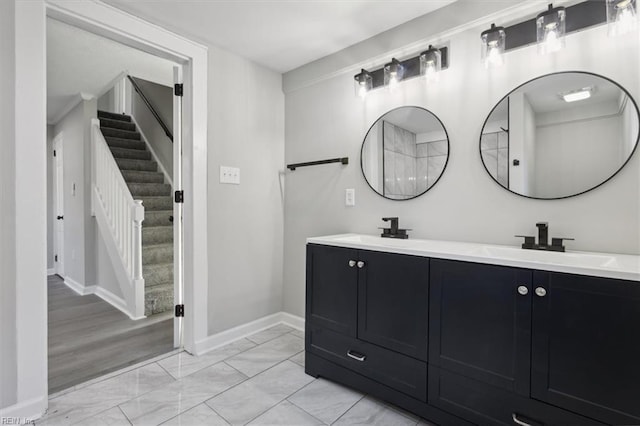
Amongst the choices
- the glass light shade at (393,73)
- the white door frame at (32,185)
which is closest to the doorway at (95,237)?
the white door frame at (32,185)

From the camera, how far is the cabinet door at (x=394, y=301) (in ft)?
5.04

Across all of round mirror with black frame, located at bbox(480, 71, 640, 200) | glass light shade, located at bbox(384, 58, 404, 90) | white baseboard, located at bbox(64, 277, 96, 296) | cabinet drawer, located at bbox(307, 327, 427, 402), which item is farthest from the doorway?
round mirror with black frame, located at bbox(480, 71, 640, 200)

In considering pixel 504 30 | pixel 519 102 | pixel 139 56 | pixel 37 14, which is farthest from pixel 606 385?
pixel 139 56

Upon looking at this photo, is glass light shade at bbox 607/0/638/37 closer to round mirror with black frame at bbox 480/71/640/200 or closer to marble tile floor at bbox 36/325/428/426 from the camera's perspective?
round mirror with black frame at bbox 480/71/640/200

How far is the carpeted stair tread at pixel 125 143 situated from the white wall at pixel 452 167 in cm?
333

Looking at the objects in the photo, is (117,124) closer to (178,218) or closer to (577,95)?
(178,218)

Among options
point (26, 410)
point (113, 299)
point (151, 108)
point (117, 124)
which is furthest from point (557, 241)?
point (117, 124)

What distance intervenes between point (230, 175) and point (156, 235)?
6.15ft

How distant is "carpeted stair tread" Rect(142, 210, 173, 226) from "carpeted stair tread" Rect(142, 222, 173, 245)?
0.47ft

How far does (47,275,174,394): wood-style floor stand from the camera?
2053 millimetres

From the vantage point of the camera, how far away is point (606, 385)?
111 cm

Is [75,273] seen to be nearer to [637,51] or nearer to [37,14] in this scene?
[37,14]

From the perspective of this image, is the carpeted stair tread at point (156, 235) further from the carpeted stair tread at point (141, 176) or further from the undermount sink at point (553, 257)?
the undermount sink at point (553, 257)

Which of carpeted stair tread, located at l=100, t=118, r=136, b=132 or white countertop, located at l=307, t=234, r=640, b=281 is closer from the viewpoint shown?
white countertop, located at l=307, t=234, r=640, b=281
